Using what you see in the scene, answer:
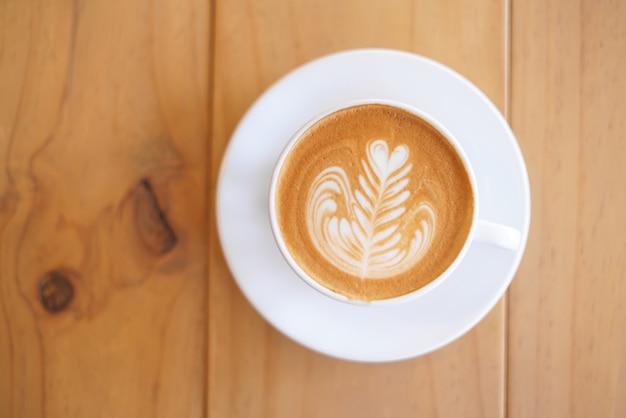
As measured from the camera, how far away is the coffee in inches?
33.6

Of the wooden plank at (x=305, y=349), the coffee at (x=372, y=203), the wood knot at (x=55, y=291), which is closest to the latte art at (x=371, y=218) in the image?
the coffee at (x=372, y=203)

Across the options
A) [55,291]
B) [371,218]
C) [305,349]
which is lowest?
[305,349]

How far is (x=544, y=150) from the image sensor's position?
1036 mm

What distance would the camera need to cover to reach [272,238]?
3.02 ft

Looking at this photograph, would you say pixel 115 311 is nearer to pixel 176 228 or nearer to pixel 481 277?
pixel 176 228

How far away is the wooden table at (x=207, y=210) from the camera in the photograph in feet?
3.38

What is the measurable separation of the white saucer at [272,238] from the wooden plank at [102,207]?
0.52 ft

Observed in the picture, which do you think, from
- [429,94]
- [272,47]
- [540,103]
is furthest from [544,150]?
[272,47]

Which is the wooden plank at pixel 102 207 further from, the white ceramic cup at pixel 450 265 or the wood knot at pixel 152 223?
the white ceramic cup at pixel 450 265

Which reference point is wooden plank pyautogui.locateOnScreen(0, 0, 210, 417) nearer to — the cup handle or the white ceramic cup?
the white ceramic cup

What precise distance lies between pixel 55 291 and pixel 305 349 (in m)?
0.53

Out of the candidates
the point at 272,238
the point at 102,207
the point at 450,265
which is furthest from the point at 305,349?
the point at 102,207

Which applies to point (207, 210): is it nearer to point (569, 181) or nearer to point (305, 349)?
point (305, 349)

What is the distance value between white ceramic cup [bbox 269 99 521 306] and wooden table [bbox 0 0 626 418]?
0.23 meters
